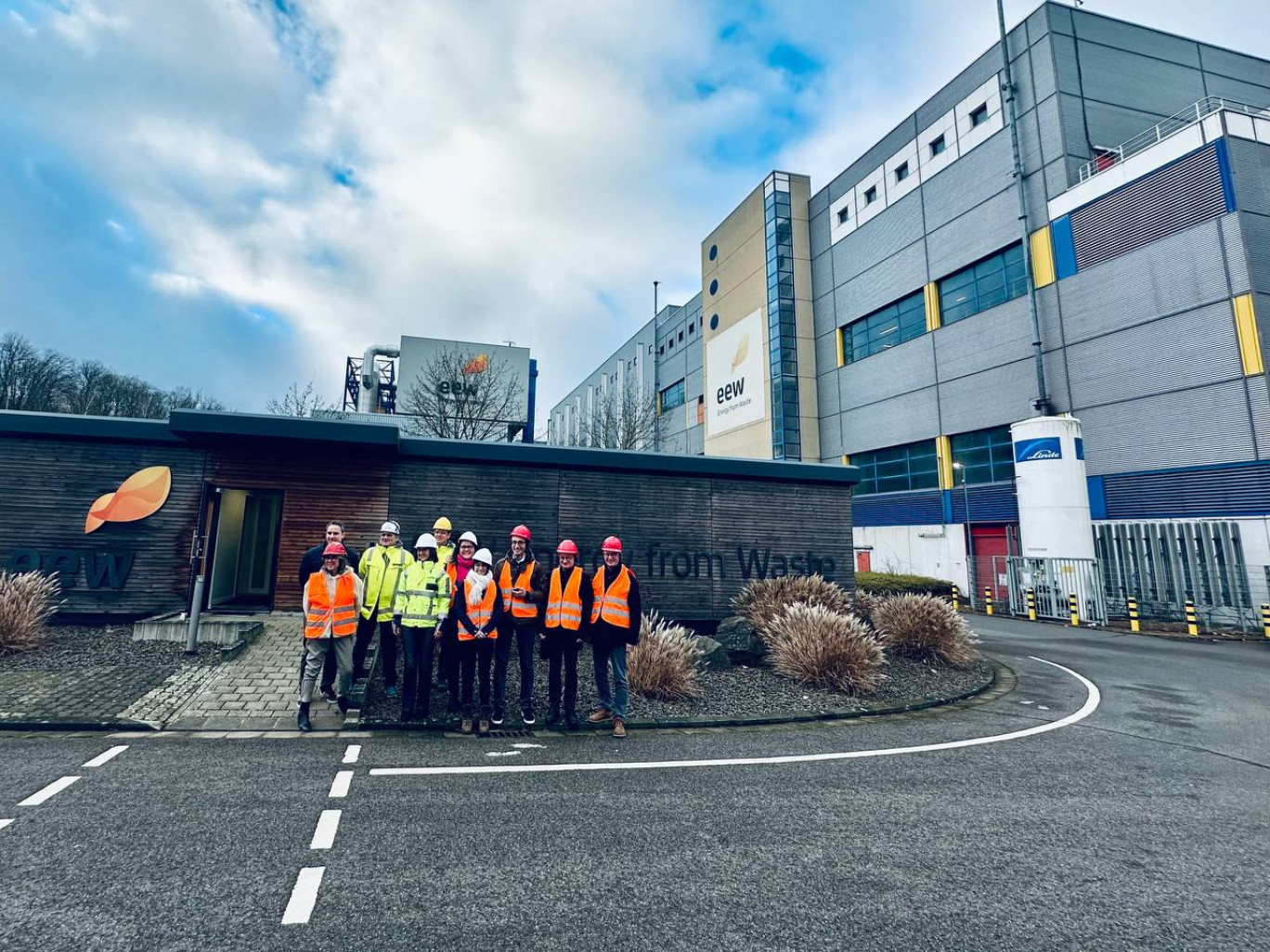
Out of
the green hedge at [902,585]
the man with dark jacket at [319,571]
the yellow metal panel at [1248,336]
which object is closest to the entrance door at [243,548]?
the man with dark jacket at [319,571]

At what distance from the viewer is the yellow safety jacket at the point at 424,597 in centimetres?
690

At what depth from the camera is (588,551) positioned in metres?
12.5

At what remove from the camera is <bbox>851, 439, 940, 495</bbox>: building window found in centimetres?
2870

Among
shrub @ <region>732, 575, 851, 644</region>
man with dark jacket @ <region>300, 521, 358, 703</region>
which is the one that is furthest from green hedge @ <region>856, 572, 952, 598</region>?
man with dark jacket @ <region>300, 521, 358, 703</region>

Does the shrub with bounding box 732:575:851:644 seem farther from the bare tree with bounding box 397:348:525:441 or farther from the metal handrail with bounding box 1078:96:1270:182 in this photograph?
the metal handrail with bounding box 1078:96:1270:182

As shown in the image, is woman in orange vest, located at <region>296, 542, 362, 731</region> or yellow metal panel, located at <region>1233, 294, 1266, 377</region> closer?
woman in orange vest, located at <region>296, 542, 362, 731</region>

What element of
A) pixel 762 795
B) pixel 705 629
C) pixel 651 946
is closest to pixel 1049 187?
pixel 705 629

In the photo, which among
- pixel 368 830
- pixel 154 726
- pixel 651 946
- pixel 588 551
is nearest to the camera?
pixel 651 946

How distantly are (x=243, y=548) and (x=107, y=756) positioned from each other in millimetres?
11187

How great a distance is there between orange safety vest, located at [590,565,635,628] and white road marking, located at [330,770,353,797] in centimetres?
288

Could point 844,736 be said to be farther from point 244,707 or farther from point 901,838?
point 244,707

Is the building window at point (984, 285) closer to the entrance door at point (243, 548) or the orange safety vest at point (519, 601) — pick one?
Answer: the orange safety vest at point (519, 601)

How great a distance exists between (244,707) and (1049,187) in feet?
101

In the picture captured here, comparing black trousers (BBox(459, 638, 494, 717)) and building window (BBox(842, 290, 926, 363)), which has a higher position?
building window (BBox(842, 290, 926, 363))
